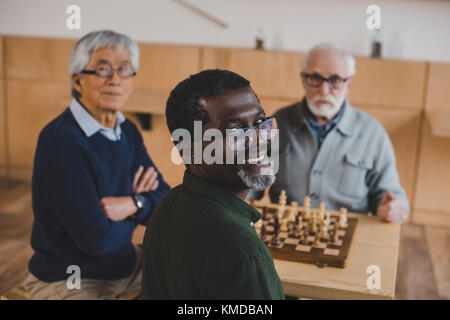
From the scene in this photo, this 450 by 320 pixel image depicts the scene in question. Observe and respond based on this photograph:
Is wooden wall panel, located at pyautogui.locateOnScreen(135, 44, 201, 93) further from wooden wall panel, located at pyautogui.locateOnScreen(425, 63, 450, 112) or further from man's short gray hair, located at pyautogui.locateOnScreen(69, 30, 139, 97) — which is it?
man's short gray hair, located at pyautogui.locateOnScreen(69, 30, 139, 97)

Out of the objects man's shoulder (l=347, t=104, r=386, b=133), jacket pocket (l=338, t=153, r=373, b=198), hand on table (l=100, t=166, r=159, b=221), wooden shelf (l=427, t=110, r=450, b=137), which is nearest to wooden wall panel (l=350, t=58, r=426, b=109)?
wooden shelf (l=427, t=110, r=450, b=137)

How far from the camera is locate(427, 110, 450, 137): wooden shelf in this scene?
12.8 ft

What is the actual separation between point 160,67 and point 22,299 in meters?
3.13

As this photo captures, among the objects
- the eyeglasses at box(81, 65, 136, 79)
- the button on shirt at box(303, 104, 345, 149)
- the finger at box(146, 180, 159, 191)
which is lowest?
the finger at box(146, 180, 159, 191)

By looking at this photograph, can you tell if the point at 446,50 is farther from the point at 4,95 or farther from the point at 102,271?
the point at 4,95

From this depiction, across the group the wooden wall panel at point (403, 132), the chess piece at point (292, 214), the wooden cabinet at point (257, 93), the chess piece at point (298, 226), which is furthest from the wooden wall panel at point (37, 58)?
the chess piece at point (298, 226)

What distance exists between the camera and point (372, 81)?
438 cm

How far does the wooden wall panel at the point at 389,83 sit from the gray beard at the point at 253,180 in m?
3.42

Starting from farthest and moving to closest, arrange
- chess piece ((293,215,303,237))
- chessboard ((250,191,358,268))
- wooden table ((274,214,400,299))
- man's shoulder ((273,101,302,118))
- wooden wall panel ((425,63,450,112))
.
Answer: wooden wall panel ((425,63,450,112)), man's shoulder ((273,101,302,118)), chess piece ((293,215,303,237)), chessboard ((250,191,358,268)), wooden table ((274,214,400,299))

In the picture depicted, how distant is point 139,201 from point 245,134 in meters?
1.12

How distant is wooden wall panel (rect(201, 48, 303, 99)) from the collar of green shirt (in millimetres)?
3445

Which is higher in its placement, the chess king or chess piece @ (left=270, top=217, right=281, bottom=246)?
the chess king

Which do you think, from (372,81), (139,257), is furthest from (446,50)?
(139,257)

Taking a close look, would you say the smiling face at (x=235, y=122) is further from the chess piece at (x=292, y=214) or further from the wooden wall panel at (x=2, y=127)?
the wooden wall panel at (x=2, y=127)
